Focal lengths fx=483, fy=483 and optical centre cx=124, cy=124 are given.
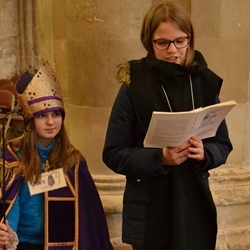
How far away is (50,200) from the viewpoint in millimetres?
2020

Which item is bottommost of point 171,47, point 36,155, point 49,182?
point 49,182

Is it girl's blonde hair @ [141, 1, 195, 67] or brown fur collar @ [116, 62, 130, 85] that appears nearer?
girl's blonde hair @ [141, 1, 195, 67]

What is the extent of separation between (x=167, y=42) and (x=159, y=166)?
432mm

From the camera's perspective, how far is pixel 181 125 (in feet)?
5.06

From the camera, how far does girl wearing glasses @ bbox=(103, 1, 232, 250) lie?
1681mm

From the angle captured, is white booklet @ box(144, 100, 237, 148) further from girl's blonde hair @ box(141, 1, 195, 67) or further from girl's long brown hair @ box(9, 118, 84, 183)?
girl's long brown hair @ box(9, 118, 84, 183)

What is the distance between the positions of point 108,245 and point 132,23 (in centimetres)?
130

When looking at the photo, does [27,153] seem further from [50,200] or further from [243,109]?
[243,109]

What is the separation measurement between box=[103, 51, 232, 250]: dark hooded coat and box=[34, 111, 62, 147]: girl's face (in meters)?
0.31

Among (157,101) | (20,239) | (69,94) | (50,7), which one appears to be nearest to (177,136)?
(157,101)

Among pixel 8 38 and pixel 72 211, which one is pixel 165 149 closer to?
pixel 72 211

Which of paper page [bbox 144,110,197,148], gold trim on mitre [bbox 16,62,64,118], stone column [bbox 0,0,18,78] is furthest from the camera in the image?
stone column [bbox 0,0,18,78]

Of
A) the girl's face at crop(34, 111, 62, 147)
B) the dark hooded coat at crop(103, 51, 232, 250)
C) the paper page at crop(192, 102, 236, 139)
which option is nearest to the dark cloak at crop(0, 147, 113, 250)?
the girl's face at crop(34, 111, 62, 147)

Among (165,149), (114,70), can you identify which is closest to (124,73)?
(165,149)
